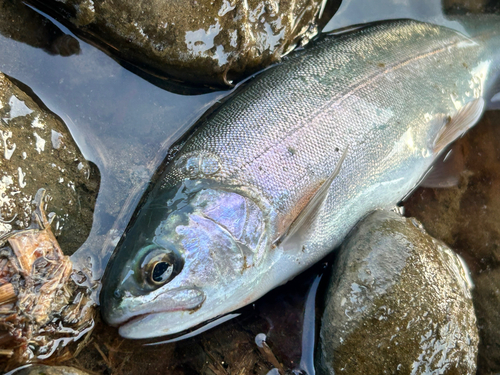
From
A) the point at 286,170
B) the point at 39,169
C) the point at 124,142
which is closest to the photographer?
the point at 39,169

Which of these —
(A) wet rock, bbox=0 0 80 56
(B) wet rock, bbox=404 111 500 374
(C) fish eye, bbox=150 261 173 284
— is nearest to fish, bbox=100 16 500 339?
(C) fish eye, bbox=150 261 173 284

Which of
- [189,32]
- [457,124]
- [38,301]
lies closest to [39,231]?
[38,301]

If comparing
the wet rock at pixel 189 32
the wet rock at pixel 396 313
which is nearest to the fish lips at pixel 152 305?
the wet rock at pixel 396 313

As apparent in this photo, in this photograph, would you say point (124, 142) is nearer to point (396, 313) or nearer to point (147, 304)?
point (147, 304)

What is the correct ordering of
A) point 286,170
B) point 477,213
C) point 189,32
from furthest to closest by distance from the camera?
point 477,213 → point 189,32 → point 286,170

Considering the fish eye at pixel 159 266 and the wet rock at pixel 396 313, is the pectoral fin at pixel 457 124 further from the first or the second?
the fish eye at pixel 159 266

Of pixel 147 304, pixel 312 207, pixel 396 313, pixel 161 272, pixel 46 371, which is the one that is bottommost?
pixel 46 371

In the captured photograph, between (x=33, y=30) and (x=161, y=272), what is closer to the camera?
(x=161, y=272)
